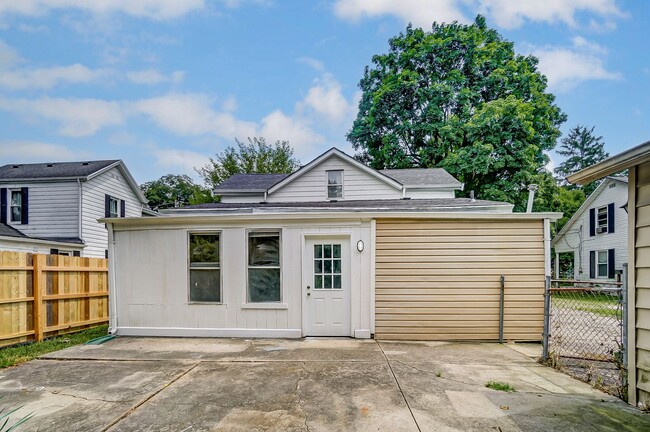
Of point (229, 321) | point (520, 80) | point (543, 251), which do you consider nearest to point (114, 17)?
point (229, 321)

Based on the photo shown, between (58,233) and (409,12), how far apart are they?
22494 mm

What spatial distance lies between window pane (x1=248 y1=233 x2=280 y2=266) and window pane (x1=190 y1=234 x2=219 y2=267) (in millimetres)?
679

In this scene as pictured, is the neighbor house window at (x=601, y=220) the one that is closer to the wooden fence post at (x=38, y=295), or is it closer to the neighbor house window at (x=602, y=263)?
the neighbor house window at (x=602, y=263)

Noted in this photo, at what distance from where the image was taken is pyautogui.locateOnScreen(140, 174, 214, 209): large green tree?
109 feet

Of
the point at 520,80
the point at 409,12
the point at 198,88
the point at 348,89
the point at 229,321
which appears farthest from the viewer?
the point at 348,89

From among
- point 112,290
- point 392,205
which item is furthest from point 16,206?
point 392,205

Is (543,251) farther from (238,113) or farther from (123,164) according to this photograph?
(238,113)

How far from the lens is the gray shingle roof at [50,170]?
1270 centimetres

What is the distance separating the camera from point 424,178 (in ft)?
44.2

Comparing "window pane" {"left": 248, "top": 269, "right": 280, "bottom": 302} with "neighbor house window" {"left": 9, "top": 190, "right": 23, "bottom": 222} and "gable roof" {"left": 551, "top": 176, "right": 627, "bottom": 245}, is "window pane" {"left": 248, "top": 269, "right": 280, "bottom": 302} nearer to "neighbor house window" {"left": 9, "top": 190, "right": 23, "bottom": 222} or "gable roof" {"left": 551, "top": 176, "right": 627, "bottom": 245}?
"neighbor house window" {"left": 9, "top": 190, "right": 23, "bottom": 222}

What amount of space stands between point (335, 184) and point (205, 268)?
23.5 ft

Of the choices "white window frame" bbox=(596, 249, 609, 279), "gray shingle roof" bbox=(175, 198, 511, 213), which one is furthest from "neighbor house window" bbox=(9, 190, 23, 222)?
"white window frame" bbox=(596, 249, 609, 279)

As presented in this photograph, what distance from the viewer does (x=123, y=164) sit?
1501 cm

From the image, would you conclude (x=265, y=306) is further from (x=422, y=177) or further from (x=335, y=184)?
(x=422, y=177)
